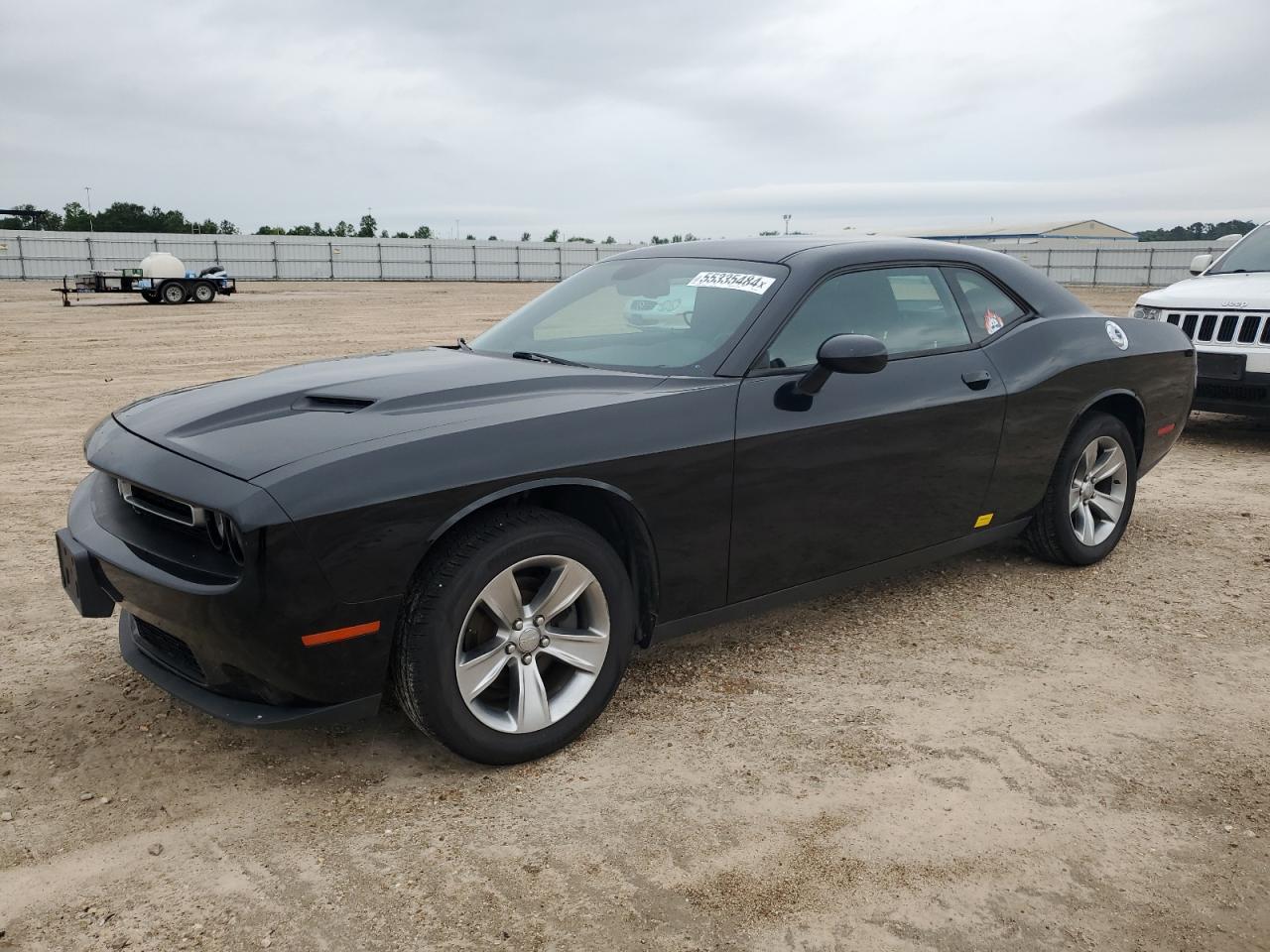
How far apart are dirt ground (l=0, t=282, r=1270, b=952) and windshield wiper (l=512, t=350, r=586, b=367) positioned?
114 centimetres

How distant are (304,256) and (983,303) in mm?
46788

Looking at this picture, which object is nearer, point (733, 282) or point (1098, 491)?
point (733, 282)

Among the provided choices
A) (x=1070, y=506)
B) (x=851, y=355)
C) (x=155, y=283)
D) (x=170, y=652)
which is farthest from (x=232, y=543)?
(x=155, y=283)

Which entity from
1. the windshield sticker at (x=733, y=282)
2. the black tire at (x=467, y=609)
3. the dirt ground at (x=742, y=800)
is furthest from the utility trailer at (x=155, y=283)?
the black tire at (x=467, y=609)

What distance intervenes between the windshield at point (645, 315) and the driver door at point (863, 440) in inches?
8.4

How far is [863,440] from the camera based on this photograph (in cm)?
380

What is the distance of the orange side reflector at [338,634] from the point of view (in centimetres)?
270

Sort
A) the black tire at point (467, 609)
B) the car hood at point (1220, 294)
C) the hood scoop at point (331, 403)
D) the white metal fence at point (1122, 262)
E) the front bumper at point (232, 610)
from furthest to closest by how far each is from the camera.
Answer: the white metal fence at point (1122, 262), the car hood at point (1220, 294), the hood scoop at point (331, 403), the black tire at point (467, 609), the front bumper at point (232, 610)

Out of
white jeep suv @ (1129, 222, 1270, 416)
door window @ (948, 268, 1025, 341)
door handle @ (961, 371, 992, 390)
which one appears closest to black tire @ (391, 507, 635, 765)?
door handle @ (961, 371, 992, 390)

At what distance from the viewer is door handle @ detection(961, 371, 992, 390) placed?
422 centimetres

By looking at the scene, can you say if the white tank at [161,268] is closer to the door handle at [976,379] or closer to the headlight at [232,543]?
the door handle at [976,379]

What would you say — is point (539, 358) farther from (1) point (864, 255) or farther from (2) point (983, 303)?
(2) point (983, 303)

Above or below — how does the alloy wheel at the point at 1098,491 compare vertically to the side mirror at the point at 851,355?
below

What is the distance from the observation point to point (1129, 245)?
3994 cm
